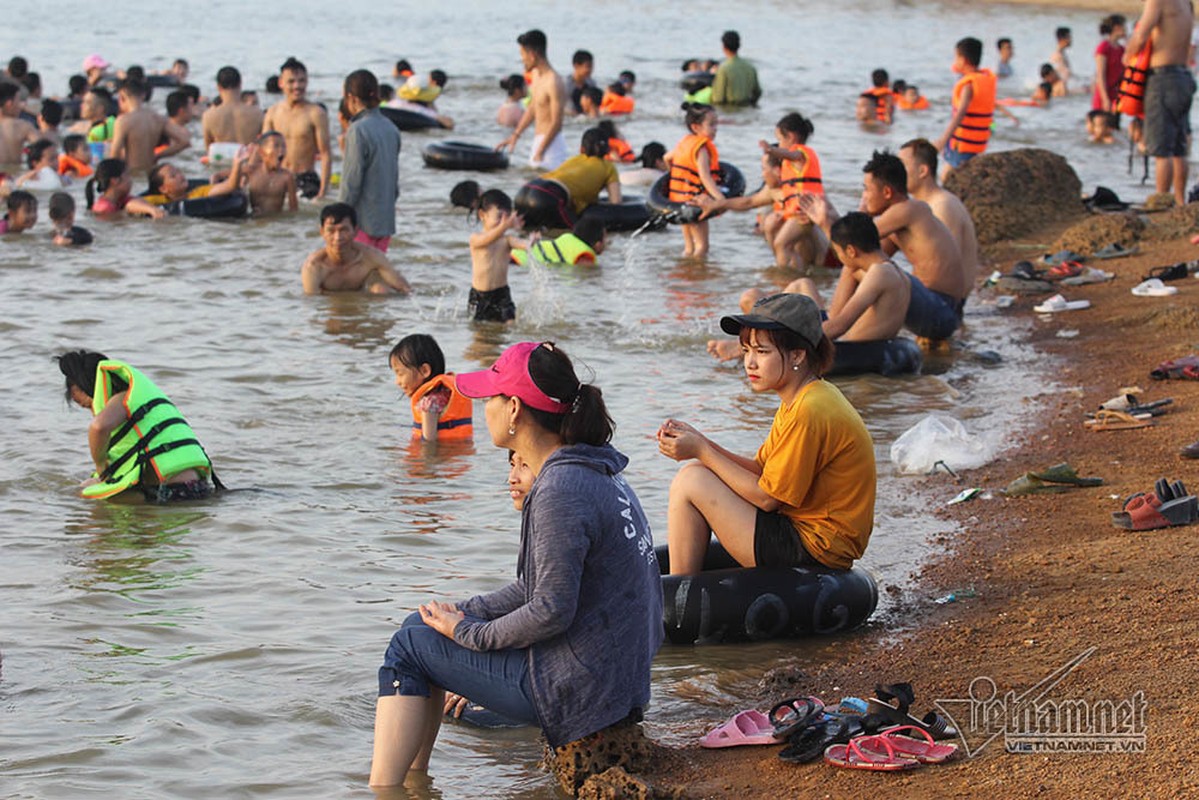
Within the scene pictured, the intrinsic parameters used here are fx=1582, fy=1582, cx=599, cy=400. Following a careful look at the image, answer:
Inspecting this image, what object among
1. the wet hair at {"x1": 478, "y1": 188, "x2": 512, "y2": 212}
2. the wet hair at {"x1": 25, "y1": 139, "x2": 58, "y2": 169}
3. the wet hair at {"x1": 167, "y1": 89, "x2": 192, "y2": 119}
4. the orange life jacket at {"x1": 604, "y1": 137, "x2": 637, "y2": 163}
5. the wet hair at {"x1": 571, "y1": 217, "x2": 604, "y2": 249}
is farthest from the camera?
the orange life jacket at {"x1": 604, "y1": 137, "x2": 637, "y2": 163}

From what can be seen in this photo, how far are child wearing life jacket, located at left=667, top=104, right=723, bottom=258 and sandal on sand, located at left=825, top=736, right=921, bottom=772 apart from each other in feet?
33.0

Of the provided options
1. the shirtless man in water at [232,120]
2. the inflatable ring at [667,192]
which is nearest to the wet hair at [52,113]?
the shirtless man in water at [232,120]

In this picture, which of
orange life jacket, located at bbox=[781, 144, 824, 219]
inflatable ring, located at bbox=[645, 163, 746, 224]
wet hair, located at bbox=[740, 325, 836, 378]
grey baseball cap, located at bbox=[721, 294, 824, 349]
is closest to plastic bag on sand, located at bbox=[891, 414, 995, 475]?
wet hair, located at bbox=[740, 325, 836, 378]

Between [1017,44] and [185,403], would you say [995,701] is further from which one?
[1017,44]

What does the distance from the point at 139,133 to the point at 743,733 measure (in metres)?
14.7

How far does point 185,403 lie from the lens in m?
9.55

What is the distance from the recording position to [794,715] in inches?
182

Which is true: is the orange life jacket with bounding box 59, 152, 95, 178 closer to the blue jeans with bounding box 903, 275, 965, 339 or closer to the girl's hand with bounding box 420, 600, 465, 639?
the blue jeans with bounding box 903, 275, 965, 339

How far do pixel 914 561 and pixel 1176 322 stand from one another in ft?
15.0

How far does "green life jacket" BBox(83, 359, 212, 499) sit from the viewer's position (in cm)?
736

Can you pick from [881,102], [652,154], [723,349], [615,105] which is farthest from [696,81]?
[723,349]

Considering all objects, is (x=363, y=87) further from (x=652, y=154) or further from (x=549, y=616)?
(x=549, y=616)

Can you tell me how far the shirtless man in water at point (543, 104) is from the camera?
1612 centimetres

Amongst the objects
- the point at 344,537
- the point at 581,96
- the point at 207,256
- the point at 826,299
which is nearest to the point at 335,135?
the point at 581,96
